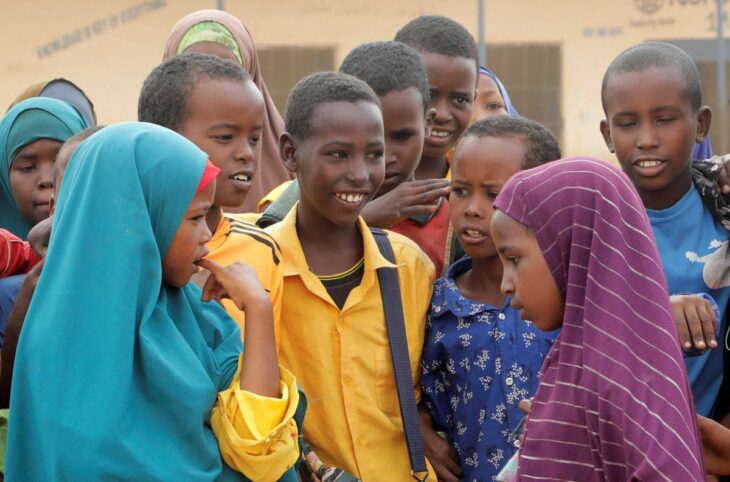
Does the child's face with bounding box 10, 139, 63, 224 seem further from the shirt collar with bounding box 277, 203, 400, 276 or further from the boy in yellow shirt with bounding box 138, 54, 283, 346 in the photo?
the shirt collar with bounding box 277, 203, 400, 276

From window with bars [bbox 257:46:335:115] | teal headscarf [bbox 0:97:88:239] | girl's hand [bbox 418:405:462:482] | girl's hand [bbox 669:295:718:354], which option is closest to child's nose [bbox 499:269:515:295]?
girl's hand [bbox 669:295:718:354]

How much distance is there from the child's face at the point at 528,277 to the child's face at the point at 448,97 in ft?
5.44

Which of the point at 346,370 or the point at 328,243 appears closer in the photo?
the point at 346,370

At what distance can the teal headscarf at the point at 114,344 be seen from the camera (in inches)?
105

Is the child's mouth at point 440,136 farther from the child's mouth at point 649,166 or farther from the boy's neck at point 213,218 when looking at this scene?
the boy's neck at point 213,218

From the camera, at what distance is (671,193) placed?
3770mm

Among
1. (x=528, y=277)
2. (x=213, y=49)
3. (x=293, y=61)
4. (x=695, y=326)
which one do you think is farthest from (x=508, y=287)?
(x=293, y=61)

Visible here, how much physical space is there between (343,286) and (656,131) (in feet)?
3.77

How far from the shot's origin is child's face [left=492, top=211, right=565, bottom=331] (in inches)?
112

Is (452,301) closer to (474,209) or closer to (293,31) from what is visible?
(474,209)

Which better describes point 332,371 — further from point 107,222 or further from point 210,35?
point 210,35

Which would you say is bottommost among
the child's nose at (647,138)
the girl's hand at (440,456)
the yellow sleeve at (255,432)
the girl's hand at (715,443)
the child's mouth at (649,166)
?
the girl's hand at (440,456)

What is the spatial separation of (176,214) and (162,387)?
16.9 inches

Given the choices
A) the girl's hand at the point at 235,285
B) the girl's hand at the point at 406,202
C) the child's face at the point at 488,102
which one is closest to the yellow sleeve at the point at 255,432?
the girl's hand at the point at 235,285
